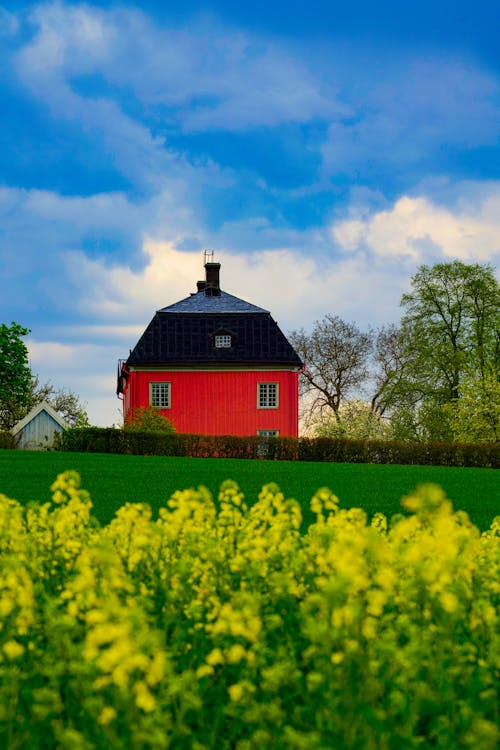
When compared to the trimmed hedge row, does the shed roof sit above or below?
above

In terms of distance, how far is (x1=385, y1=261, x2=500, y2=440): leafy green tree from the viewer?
134 feet

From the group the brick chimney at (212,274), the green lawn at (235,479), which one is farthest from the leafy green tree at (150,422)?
the brick chimney at (212,274)

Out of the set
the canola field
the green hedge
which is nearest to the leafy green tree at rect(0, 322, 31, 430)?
the green hedge

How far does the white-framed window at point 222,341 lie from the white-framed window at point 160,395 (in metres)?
3.25

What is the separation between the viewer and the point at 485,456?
2842cm

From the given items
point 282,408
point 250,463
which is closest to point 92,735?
point 250,463

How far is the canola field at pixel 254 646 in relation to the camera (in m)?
3.37

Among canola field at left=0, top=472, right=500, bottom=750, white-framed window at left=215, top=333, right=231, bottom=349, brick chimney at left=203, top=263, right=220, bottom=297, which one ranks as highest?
brick chimney at left=203, top=263, right=220, bottom=297

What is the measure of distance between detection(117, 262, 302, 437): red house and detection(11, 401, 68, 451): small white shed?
186 inches

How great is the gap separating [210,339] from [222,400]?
3.20 m

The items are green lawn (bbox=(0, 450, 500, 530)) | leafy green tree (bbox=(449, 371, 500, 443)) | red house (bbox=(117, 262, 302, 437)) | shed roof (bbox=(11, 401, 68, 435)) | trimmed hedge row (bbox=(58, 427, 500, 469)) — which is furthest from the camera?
red house (bbox=(117, 262, 302, 437))

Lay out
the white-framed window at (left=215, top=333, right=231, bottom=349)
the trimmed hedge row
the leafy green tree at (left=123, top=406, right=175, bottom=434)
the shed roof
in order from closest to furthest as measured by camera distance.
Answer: the trimmed hedge row
the leafy green tree at (left=123, top=406, right=175, bottom=434)
the shed roof
the white-framed window at (left=215, top=333, right=231, bottom=349)

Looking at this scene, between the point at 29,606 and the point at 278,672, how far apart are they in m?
1.67

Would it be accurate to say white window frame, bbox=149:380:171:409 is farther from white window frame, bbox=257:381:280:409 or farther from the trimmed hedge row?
the trimmed hedge row
